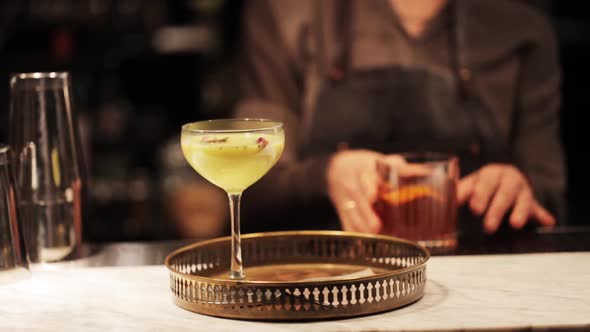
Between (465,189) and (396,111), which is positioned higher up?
(396,111)

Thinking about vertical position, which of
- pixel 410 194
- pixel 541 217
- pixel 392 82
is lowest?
pixel 541 217

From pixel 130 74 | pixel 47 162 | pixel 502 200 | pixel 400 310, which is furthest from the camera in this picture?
pixel 130 74

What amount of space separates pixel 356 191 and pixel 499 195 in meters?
0.32

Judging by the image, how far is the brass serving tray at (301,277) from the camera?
49.6 inches

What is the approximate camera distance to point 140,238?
3.99m

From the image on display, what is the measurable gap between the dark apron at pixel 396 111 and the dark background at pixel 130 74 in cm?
111

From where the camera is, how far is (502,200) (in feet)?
6.41

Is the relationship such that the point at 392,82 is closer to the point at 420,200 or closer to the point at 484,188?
the point at 484,188

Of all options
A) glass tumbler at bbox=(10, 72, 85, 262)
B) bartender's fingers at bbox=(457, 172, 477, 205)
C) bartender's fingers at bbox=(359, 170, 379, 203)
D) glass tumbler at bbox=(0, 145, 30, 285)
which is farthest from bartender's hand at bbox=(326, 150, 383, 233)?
glass tumbler at bbox=(0, 145, 30, 285)

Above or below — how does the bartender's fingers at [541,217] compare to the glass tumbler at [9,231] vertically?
below

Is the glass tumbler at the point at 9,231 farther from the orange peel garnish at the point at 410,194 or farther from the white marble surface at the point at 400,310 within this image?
the orange peel garnish at the point at 410,194

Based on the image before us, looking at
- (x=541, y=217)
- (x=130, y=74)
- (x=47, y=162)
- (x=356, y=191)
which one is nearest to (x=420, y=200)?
(x=356, y=191)

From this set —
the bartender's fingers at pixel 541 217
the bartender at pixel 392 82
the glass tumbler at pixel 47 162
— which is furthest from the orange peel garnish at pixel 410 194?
the bartender at pixel 392 82

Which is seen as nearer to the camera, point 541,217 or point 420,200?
point 420,200
